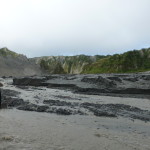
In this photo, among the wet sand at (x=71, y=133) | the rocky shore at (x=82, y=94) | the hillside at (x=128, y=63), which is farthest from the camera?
the hillside at (x=128, y=63)

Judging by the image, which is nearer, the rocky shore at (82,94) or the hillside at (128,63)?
the rocky shore at (82,94)

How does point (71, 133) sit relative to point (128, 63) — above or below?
below

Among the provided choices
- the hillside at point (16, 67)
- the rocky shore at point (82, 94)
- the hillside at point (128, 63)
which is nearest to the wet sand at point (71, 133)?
the rocky shore at point (82, 94)

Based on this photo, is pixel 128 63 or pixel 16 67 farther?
pixel 16 67

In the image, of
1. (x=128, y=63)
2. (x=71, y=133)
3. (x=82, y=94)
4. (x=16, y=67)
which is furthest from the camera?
(x=16, y=67)

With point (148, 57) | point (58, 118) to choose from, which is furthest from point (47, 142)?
point (148, 57)

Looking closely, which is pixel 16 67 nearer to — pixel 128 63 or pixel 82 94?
pixel 128 63

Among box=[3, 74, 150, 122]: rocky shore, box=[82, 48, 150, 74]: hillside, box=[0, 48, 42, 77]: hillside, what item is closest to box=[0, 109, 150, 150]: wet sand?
box=[3, 74, 150, 122]: rocky shore

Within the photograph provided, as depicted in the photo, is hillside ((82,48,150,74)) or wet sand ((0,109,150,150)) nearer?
wet sand ((0,109,150,150))

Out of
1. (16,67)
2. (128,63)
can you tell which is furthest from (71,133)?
(16,67)

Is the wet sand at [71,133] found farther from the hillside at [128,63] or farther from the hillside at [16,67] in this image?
the hillside at [16,67]

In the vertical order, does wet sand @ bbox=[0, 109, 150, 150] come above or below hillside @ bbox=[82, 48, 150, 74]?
below

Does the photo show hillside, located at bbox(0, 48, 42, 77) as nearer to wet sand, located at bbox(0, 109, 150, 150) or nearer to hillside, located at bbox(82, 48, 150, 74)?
hillside, located at bbox(82, 48, 150, 74)

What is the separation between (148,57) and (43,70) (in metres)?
76.2
